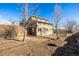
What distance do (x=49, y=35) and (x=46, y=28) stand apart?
0.13 m

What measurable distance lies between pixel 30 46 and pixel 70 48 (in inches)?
26.6

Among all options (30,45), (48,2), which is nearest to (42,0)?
(48,2)

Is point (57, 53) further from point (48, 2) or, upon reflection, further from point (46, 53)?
point (48, 2)

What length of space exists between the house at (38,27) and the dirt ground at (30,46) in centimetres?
9

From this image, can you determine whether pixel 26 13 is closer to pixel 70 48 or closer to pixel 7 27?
pixel 7 27

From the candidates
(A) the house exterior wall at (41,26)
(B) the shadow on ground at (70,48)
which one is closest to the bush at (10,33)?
(A) the house exterior wall at (41,26)

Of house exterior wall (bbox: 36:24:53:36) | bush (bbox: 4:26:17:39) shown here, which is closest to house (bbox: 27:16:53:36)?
house exterior wall (bbox: 36:24:53:36)

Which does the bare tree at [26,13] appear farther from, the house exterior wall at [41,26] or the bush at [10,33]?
the bush at [10,33]

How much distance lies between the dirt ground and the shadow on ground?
0.23 ft

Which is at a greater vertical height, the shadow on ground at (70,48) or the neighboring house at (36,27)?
the neighboring house at (36,27)

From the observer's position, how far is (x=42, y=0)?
9.53m

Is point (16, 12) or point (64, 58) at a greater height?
point (16, 12)

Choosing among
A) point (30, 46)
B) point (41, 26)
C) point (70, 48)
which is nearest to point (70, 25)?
point (70, 48)

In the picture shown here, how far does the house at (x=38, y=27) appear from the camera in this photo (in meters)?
9.57
